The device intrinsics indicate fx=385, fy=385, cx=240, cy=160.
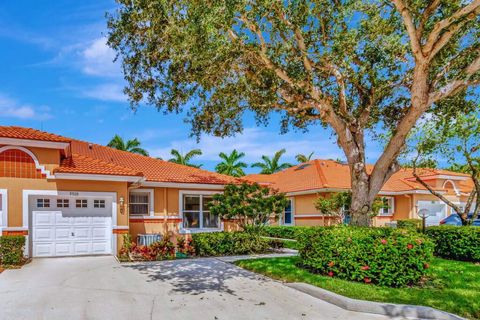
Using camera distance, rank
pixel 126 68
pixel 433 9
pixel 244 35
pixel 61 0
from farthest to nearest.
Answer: pixel 126 68 < pixel 61 0 < pixel 244 35 < pixel 433 9

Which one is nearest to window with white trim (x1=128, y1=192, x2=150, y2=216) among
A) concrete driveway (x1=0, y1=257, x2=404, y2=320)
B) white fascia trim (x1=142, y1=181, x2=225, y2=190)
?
white fascia trim (x1=142, y1=181, x2=225, y2=190)

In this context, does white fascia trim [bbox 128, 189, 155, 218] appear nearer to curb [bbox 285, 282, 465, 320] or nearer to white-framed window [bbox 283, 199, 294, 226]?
curb [bbox 285, 282, 465, 320]

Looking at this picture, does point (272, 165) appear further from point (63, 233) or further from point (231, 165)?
point (63, 233)

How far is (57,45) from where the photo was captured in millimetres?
13344

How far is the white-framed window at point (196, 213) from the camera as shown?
61.3 feet

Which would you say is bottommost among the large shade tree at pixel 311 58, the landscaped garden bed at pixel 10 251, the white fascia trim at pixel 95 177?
the landscaped garden bed at pixel 10 251

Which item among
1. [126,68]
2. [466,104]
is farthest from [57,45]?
[466,104]

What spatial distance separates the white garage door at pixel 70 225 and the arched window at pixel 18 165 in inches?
37.5

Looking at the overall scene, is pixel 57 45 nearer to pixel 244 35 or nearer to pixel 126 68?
pixel 126 68

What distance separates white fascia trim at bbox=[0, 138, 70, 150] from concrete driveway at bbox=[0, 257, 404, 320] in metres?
4.29

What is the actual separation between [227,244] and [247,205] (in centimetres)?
192

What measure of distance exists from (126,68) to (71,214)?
249 inches

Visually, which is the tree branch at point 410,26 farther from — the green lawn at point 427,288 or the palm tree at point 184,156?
the palm tree at point 184,156

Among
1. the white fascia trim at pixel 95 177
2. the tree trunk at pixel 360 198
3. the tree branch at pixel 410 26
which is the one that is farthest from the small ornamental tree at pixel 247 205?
the tree branch at pixel 410 26
